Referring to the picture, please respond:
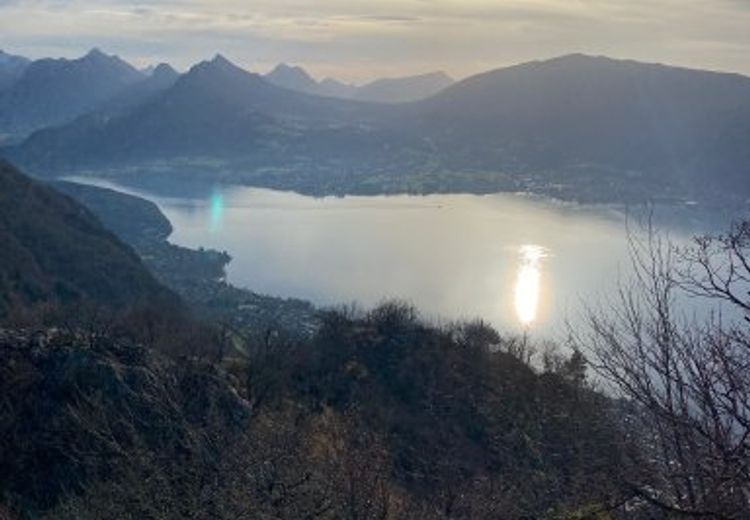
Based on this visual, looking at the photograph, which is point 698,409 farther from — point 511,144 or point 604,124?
point 511,144

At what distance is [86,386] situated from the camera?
12719mm

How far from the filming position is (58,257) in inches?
1895

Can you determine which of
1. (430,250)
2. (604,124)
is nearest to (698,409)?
(430,250)

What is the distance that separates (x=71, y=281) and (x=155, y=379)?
113ft

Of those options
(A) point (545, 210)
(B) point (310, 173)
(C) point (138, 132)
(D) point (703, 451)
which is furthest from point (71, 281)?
(C) point (138, 132)

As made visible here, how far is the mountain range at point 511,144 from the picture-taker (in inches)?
5207

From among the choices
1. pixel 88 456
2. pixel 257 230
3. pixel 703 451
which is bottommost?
pixel 257 230

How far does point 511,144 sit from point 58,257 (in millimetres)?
130497

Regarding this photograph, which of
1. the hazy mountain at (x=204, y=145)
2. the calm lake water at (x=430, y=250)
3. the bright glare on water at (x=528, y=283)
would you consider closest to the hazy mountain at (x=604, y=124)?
the hazy mountain at (x=204, y=145)

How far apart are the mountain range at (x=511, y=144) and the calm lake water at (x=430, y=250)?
19.8 m

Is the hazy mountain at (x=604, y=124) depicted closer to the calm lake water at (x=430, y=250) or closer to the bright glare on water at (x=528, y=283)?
the calm lake water at (x=430, y=250)

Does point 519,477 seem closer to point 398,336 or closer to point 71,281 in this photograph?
point 398,336

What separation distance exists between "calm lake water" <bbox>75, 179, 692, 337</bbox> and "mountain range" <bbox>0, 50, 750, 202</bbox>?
19804mm

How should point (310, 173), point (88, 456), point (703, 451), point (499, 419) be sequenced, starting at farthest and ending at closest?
point (310, 173), point (499, 419), point (88, 456), point (703, 451)
